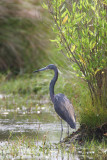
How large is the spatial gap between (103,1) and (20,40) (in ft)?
30.8

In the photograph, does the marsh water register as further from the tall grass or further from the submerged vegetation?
the tall grass

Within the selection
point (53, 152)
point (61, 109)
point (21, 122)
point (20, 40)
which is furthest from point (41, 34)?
point (53, 152)

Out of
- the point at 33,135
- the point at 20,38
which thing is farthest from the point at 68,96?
the point at 20,38

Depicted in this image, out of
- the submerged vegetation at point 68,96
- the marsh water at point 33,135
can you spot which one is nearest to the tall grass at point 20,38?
the submerged vegetation at point 68,96

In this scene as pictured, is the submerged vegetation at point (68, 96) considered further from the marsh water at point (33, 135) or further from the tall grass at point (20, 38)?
the tall grass at point (20, 38)

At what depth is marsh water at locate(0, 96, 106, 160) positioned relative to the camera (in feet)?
19.6

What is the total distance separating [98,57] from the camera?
7.32m

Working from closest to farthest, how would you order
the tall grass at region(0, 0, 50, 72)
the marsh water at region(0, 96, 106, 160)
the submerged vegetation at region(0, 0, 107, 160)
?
→ the marsh water at region(0, 96, 106, 160) < the submerged vegetation at region(0, 0, 107, 160) < the tall grass at region(0, 0, 50, 72)

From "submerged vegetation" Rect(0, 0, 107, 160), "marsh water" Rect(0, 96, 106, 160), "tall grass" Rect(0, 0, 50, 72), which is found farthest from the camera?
"tall grass" Rect(0, 0, 50, 72)

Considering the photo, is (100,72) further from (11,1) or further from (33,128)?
(11,1)

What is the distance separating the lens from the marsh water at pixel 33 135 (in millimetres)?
5984

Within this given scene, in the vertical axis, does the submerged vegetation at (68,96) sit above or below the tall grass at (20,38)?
above

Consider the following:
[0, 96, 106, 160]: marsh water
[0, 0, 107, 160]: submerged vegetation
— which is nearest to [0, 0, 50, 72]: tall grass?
[0, 0, 107, 160]: submerged vegetation

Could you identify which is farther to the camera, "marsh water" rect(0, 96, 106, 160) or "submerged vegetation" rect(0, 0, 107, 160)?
"submerged vegetation" rect(0, 0, 107, 160)
